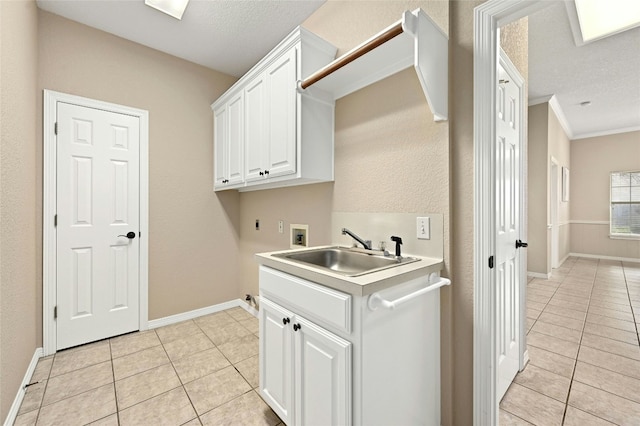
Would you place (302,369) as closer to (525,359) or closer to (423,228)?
(423,228)

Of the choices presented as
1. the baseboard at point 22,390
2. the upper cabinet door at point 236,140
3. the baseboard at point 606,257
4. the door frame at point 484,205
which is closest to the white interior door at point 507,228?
the door frame at point 484,205

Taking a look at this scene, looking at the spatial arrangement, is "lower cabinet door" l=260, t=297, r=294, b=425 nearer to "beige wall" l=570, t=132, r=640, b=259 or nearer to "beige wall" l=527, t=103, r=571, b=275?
"beige wall" l=527, t=103, r=571, b=275

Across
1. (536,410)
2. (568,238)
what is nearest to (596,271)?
(568,238)

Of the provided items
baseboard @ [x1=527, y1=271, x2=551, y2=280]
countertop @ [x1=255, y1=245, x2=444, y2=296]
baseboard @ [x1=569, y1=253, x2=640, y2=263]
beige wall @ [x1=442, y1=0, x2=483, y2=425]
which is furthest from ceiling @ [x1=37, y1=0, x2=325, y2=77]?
baseboard @ [x1=569, y1=253, x2=640, y2=263]

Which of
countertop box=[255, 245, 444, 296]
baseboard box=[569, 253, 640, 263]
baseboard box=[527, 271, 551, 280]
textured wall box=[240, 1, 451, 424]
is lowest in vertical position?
baseboard box=[527, 271, 551, 280]

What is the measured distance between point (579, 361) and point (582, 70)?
11.2 feet

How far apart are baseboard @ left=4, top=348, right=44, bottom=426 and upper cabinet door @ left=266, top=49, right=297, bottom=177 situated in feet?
6.55

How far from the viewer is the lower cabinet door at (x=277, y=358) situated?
1334 millimetres

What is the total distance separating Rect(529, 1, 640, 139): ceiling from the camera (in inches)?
106

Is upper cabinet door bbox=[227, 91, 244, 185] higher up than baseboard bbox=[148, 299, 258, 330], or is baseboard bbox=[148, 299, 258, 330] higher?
upper cabinet door bbox=[227, 91, 244, 185]

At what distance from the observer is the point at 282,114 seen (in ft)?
6.46

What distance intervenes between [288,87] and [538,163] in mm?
4357

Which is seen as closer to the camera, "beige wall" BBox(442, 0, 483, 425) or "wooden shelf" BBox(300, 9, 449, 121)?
"wooden shelf" BBox(300, 9, 449, 121)

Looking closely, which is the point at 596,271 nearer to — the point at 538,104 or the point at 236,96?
the point at 538,104
